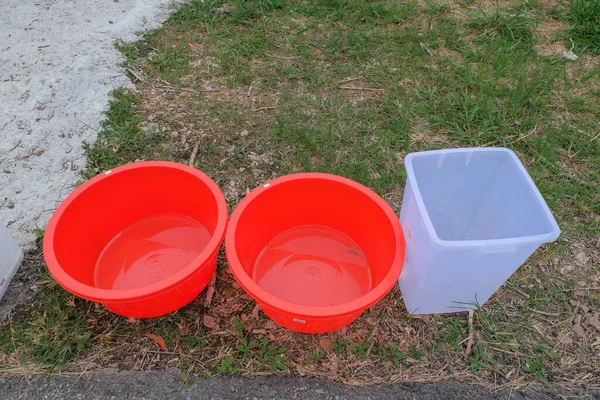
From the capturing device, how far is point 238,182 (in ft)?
6.43

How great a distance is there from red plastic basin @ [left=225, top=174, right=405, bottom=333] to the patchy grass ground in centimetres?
14

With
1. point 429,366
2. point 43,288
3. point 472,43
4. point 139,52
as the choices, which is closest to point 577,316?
point 429,366

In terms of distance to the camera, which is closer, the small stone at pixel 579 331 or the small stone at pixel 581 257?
the small stone at pixel 579 331

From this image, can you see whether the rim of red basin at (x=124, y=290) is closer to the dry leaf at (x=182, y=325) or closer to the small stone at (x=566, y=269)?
the dry leaf at (x=182, y=325)

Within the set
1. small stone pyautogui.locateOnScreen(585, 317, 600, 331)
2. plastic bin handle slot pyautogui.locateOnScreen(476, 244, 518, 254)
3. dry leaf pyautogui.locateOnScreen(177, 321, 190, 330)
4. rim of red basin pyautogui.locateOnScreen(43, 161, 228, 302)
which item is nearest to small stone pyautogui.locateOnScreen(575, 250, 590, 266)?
small stone pyautogui.locateOnScreen(585, 317, 600, 331)

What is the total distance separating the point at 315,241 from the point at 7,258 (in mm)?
1162

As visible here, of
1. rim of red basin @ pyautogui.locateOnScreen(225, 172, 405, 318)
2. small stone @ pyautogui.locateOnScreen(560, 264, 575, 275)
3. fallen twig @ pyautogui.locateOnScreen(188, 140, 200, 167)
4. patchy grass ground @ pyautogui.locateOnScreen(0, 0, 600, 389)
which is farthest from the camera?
fallen twig @ pyautogui.locateOnScreen(188, 140, 200, 167)

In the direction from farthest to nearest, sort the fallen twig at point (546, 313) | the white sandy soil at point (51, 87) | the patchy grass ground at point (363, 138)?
1. the white sandy soil at point (51, 87)
2. the fallen twig at point (546, 313)
3. the patchy grass ground at point (363, 138)

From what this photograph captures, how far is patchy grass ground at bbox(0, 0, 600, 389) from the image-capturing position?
1.46 m

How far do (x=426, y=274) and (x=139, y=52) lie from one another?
6.86ft

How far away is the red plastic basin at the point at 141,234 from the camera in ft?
4.39

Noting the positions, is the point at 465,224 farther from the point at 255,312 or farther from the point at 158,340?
the point at 158,340

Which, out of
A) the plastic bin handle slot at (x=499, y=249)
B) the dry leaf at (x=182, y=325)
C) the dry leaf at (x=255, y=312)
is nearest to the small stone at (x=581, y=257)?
the plastic bin handle slot at (x=499, y=249)

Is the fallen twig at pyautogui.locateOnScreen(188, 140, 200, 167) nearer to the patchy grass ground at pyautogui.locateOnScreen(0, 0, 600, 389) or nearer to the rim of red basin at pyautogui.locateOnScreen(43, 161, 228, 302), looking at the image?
the patchy grass ground at pyautogui.locateOnScreen(0, 0, 600, 389)
